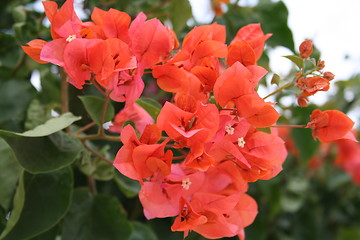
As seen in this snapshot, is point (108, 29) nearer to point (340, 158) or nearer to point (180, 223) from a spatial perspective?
point (180, 223)

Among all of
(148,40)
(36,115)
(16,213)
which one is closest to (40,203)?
(16,213)

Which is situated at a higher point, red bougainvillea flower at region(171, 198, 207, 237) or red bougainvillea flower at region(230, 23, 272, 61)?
red bougainvillea flower at region(230, 23, 272, 61)

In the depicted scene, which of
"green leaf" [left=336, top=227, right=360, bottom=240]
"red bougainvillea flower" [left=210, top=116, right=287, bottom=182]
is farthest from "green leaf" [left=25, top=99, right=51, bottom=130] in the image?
"green leaf" [left=336, top=227, right=360, bottom=240]

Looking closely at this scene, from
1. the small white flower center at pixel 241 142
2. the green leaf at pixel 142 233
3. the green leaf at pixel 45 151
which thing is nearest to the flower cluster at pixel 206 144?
the small white flower center at pixel 241 142

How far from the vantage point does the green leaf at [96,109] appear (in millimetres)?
487

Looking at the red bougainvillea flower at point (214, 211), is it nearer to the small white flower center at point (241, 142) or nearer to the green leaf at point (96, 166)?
the small white flower center at point (241, 142)

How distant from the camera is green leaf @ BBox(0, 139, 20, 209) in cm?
52

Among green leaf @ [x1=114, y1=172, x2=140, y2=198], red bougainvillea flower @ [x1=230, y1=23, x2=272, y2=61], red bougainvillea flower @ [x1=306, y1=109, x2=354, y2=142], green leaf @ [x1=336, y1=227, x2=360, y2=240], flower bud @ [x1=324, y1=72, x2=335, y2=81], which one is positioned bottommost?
green leaf @ [x1=336, y1=227, x2=360, y2=240]

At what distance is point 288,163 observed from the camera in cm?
123

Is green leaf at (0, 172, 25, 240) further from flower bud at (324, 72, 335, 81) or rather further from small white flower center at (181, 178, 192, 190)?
flower bud at (324, 72, 335, 81)

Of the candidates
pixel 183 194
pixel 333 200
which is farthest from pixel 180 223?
pixel 333 200

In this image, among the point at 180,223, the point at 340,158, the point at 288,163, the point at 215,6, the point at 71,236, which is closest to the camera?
the point at 180,223

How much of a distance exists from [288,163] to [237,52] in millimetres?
871

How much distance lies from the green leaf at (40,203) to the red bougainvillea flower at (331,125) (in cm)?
32
